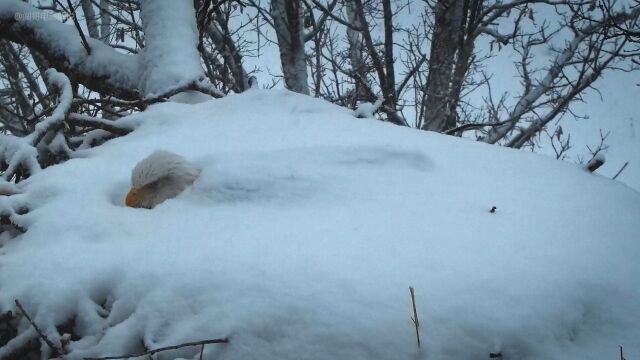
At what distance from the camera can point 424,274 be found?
888 millimetres

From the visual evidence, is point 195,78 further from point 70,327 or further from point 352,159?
point 70,327

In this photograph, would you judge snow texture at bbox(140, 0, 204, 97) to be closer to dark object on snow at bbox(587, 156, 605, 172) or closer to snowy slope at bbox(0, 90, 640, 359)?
snowy slope at bbox(0, 90, 640, 359)

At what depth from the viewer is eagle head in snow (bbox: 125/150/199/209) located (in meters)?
1.41

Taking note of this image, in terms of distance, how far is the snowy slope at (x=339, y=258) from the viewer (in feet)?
2.64

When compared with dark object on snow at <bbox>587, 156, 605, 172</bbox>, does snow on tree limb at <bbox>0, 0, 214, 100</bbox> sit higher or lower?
higher

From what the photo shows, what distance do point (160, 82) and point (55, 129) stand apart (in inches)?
37.7

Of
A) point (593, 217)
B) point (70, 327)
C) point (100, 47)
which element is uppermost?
point (100, 47)

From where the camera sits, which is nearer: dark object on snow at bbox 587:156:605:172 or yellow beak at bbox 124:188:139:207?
yellow beak at bbox 124:188:139:207

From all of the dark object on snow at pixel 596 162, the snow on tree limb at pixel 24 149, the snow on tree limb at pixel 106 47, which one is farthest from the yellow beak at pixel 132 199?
the dark object on snow at pixel 596 162

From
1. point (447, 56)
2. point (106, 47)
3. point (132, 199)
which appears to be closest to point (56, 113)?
point (132, 199)

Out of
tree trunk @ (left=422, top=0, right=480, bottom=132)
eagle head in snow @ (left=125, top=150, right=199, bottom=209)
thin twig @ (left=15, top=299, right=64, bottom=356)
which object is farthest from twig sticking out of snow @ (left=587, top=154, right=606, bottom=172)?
tree trunk @ (left=422, top=0, right=480, bottom=132)

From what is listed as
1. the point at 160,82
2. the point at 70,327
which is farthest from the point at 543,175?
the point at 160,82

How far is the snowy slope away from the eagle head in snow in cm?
10

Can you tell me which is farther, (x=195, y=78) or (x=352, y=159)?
(x=195, y=78)
